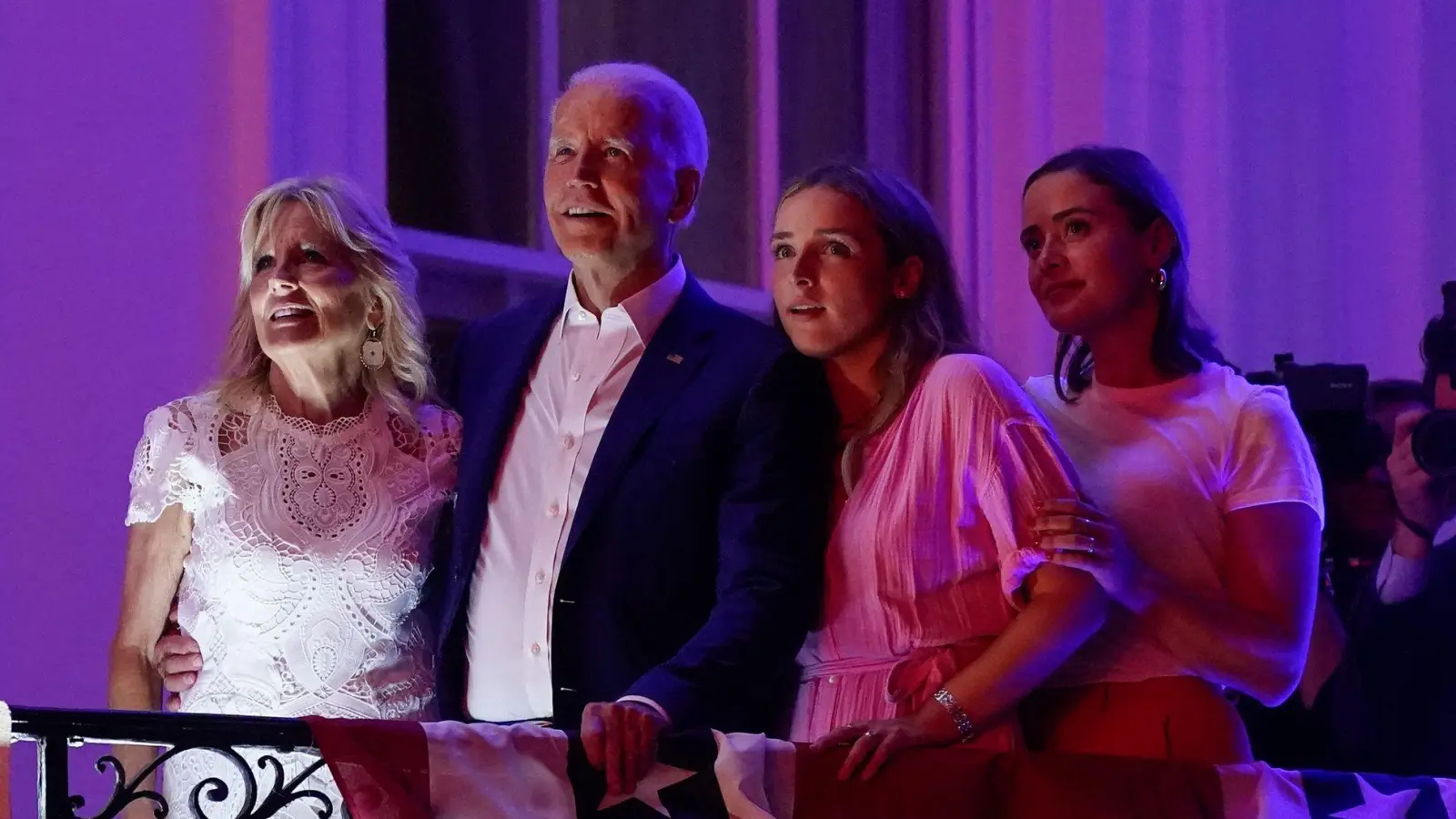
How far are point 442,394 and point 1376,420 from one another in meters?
1.86

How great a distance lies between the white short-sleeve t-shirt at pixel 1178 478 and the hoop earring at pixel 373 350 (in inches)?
42.9

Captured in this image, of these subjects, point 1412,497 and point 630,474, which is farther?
point 1412,497

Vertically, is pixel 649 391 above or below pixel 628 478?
→ above

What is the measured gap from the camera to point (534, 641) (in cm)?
236

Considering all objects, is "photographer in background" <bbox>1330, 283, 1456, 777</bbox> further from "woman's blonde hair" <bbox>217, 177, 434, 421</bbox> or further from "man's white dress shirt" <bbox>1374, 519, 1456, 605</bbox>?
"woman's blonde hair" <bbox>217, 177, 434, 421</bbox>

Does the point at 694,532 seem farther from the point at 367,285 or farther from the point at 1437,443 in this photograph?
the point at 1437,443

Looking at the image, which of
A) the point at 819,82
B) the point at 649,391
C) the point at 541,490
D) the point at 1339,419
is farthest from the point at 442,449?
the point at 819,82

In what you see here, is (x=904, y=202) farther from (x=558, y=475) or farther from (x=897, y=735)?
(x=897, y=735)

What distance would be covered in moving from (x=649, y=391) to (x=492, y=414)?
0.87ft

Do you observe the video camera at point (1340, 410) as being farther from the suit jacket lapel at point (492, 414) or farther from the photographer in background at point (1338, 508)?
the suit jacket lapel at point (492, 414)

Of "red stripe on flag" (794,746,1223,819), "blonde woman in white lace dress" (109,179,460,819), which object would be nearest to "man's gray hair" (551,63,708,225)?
"blonde woman in white lace dress" (109,179,460,819)

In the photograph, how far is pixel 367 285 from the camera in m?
2.64

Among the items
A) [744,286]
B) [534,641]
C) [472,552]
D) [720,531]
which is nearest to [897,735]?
[720,531]

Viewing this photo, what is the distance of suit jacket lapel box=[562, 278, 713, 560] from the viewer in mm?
2354
